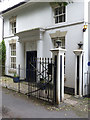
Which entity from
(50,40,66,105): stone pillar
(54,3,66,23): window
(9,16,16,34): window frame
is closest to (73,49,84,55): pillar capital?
(50,40,66,105): stone pillar

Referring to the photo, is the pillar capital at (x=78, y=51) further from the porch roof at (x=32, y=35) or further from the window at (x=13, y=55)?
the window at (x=13, y=55)

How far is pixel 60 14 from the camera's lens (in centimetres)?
791

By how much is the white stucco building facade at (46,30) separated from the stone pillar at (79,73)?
30 cm

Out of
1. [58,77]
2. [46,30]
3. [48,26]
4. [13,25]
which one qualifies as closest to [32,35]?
[46,30]

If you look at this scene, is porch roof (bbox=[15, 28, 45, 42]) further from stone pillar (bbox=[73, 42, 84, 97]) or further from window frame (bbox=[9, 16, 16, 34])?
stone pillar (bbox=[73, 42, 84, 97])

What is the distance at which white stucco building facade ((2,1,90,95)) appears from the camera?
22.3ft

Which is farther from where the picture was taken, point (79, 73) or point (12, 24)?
point (12, 24)

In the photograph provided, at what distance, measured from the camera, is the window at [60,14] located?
307 inches

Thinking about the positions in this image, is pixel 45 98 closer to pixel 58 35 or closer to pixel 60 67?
pixel 60 67

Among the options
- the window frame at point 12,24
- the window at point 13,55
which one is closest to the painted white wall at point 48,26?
the window frame at point 12,24

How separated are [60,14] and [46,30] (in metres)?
1.32

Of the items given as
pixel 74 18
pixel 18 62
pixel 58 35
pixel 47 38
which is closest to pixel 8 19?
pixel 18 62

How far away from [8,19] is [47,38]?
18.6 ft

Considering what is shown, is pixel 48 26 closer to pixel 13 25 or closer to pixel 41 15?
pixel 41 15
